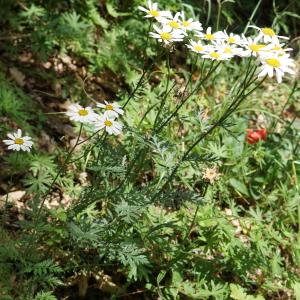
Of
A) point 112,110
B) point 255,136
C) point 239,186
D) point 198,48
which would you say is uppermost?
point 198,48

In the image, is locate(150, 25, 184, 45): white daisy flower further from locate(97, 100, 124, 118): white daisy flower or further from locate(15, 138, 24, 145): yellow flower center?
locate(15, 138, 24, 145): yellow flower center

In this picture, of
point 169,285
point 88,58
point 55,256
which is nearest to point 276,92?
point 88,58

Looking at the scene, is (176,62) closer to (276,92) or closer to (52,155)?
(276,92)

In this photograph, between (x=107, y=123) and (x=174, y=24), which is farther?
(x=174, y=24)

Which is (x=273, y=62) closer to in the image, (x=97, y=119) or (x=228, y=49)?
(x=228, y=49)

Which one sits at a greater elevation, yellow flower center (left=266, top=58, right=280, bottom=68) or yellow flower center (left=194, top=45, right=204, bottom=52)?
yellow flower center (left=266, top=58, right=280, bottom=68)

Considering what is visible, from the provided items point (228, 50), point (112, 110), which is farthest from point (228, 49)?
point (112, 110)

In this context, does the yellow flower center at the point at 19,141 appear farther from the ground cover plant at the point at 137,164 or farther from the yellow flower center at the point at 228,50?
the yellow flower center at the point at 228,50

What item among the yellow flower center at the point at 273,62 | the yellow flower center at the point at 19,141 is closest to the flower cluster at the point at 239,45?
the yellow flower center at the point at 273,62

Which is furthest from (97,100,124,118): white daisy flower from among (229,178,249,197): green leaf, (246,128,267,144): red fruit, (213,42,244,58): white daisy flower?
(246,128,267,144): red fruit
